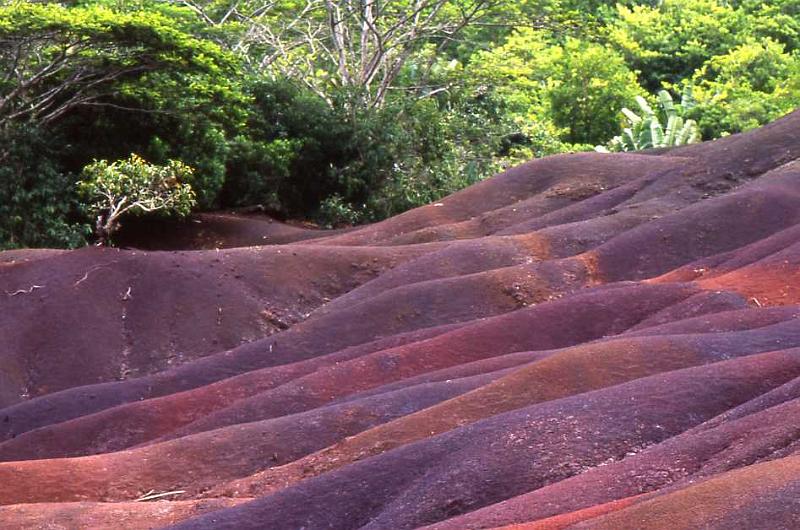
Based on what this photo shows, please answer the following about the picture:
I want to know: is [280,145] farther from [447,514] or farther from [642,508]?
[642,508]

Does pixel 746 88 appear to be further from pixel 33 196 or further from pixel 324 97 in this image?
pixel 33 196

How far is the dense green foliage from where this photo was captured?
2300 cm

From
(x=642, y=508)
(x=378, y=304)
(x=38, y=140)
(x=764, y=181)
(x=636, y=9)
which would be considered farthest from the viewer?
(x=636, y=9)

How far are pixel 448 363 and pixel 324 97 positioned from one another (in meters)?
16.2

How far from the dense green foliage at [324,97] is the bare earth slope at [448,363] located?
241 cm

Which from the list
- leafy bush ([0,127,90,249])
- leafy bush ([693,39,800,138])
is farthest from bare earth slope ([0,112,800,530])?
leafy bush ([693,39,800,138])

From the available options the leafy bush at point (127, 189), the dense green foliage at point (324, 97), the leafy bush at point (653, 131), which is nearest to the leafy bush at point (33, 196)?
the dense green foliage at point (324, 97)

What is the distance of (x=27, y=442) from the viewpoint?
44.8 ft

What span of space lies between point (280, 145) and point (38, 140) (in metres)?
5.08

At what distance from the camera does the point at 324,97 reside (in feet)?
94.9

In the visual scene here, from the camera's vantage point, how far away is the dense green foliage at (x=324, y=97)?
75.5 ft

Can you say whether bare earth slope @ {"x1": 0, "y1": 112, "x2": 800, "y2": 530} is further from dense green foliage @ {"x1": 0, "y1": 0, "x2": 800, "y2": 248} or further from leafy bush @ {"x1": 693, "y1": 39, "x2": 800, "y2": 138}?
leafy bush @ {"x1": 693, "y1": 39, "x2": 800, "y2": 138}

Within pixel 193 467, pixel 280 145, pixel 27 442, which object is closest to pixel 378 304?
pixel 27 442

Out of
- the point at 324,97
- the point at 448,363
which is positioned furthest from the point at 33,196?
the point at 448,363
